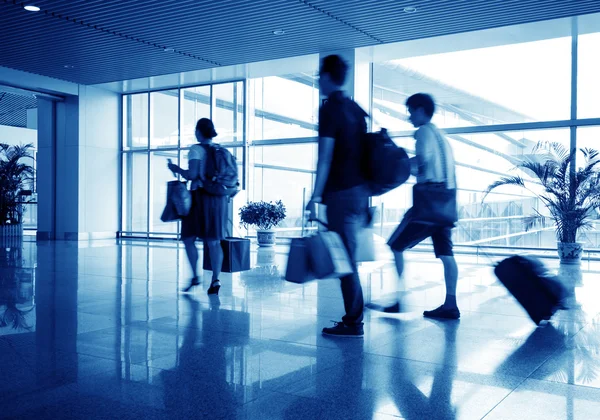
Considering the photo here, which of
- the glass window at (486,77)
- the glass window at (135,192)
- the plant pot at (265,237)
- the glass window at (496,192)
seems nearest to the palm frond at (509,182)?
the glass window at (496,192)

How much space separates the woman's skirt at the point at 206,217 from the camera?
593 centimetres

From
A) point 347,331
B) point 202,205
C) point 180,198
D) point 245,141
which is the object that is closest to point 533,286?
point 347,331

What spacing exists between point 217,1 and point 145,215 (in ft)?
33.6

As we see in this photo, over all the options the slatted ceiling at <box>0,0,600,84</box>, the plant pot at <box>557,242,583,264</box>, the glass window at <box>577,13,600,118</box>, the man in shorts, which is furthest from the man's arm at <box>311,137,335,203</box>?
the glass window at <box>577,13,600,118</box>

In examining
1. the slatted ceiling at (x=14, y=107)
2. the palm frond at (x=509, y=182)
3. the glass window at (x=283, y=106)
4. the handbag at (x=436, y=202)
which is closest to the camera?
the handbag at (x=436, y=202)

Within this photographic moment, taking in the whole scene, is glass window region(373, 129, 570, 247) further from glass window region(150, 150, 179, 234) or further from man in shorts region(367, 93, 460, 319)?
man in shorts region(367, 93, 460, 319)

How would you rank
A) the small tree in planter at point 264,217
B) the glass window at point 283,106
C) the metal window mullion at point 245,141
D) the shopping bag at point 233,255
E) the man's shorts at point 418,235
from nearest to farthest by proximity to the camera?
the man's shorts at point 418,235, the shopping bag at point 233,255, the small tree in planter at point 264,217, the glass window at point 283,106, the metal window mullion at point 245,141

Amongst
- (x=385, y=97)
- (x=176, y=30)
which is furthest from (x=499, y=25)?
(x=176, y=30)

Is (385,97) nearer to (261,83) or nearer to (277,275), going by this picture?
(261,83)

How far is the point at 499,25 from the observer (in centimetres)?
1046

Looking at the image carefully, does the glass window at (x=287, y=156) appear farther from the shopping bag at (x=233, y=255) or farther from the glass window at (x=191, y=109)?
the shopping bag at (x=233, y=255)

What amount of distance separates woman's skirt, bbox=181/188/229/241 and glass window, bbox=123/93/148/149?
1308 cm

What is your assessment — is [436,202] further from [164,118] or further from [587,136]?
[164,118]

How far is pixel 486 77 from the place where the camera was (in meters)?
13.5
